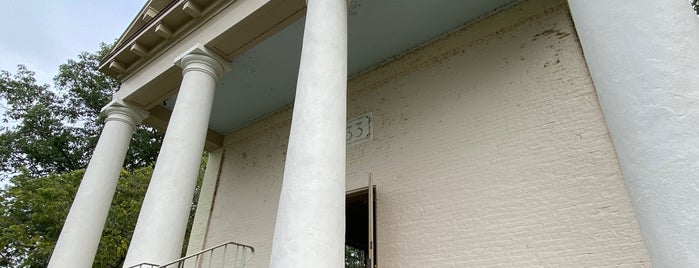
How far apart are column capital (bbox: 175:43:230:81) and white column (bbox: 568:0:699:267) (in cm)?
540

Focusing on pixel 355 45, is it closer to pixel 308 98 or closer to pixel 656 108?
pixel 308 98

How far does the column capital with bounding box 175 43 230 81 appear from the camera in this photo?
6.32m

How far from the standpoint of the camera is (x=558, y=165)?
5105 mm

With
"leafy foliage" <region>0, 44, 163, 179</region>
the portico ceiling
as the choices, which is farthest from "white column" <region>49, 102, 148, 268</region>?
"leafy foliage" <region>0, 44, 163, 179</region>

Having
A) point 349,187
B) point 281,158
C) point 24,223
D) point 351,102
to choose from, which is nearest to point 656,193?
point 349,187

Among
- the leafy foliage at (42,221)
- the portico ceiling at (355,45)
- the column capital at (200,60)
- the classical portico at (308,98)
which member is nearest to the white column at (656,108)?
the classical portico at (308,98)

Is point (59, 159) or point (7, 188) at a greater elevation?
point (59, 159)

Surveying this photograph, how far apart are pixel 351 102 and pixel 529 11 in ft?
11.1

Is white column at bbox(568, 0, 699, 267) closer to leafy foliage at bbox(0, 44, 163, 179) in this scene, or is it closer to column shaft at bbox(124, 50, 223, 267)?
column shaft at bbox(124, 50, 223, 267)

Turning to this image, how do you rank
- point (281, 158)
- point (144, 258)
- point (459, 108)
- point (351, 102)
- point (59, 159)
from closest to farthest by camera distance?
1. point (144, 258)
2. point (459, 108)
3. point (351, 102)
4. point (281, 158)
5. point (59, 159)

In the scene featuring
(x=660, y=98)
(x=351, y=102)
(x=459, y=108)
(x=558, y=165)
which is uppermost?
(x=351, y=102)

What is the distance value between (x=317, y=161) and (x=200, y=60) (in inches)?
145

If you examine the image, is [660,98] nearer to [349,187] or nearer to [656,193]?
[656,193]

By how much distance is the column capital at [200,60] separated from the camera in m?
6.32
